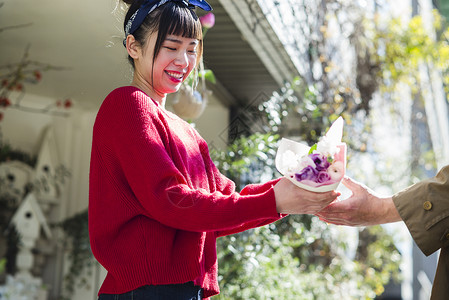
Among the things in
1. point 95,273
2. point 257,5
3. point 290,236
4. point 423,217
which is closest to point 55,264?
point 95,273

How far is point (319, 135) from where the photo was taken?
429 cm

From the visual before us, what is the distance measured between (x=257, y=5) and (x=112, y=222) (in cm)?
258

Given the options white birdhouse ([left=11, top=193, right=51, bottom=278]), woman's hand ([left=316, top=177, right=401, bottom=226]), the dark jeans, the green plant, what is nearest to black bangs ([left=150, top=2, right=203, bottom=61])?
the dark jeans

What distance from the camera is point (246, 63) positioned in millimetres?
3281

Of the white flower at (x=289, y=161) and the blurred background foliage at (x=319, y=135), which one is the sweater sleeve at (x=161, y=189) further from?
the blurred background foliage at (x=319, y=135)

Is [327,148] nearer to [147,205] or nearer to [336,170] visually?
[336,170]

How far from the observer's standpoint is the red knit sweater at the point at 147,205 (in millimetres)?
1306

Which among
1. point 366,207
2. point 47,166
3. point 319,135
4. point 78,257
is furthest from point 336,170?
point 47,166

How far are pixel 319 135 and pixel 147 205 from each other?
3.10 m

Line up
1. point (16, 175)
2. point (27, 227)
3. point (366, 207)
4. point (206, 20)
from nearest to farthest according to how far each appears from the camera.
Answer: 1. point (366, 207)
2. point (206, 20)
3. point (27, 227)
4. point (16, 175)

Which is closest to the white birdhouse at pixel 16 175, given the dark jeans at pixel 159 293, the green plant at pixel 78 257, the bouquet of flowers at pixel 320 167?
the green plant at pixel 78 257

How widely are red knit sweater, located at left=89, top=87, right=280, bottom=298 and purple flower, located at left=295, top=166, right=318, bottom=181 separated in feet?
0.22

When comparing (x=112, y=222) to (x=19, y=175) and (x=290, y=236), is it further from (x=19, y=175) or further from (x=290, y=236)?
(x=19, y=175)

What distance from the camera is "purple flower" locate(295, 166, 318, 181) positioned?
1.36 metres
